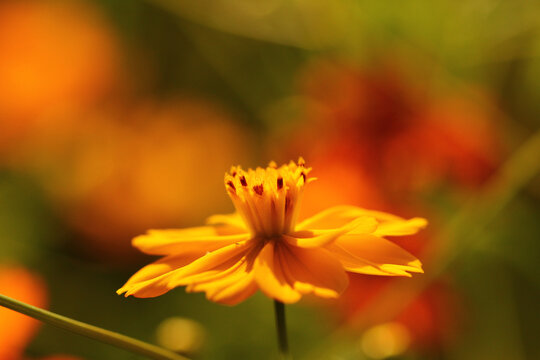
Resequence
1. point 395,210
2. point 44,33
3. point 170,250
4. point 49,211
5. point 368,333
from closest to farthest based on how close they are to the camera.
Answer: point 170,250
point 368,333
point 395,210
point 49,211
point 44,33

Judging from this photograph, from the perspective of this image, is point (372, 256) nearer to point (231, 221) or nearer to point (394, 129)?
point (231, 221)

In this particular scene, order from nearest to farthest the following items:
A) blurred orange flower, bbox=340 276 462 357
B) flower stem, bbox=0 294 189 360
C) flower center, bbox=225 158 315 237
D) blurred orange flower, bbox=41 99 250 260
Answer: flower stem, bbox=0 294 189 360
flower center, bbox=225 158 315 237
blurred orange flower, bbox=340 276 462 357
blurred orange flower, bbox=41 99 250 260

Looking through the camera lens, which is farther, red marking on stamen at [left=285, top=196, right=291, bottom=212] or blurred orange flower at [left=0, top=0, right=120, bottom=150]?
blurred orange flower at [left=0, top=0, right=120, bottom=150]

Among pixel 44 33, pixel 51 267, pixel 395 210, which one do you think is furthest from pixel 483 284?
pixel 44 33

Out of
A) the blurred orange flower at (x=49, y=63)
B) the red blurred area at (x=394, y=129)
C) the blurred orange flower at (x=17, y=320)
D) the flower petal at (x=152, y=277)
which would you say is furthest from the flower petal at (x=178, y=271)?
the blurred orange flower at (x=49, y=63)

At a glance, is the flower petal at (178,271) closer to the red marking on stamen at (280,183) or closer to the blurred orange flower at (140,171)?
the red marking on stamen at (280,183)

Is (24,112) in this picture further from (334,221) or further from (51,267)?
(334,221)

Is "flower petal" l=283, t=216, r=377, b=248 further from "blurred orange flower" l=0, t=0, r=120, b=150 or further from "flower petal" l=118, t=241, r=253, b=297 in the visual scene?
"blurred orange flower" l=0, t=0, r=120, b=150

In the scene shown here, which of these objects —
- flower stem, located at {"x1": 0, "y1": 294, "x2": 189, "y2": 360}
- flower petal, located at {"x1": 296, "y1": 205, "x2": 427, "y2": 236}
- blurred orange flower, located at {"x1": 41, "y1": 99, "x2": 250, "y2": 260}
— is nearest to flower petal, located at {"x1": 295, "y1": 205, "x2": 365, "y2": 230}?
flower petal, located at {"x1": 296, "y1": 205, "x2": 427, "y2": 236}

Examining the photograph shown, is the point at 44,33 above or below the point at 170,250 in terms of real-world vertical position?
above
